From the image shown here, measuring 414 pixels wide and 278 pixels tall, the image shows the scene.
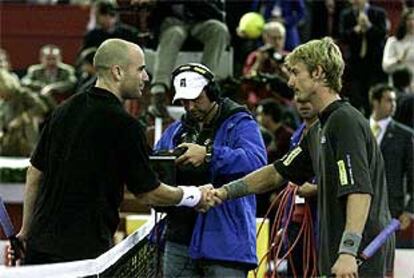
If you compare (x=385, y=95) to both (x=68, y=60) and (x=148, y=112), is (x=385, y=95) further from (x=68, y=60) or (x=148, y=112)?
(x=68, y=60)

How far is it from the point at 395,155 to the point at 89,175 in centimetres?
545

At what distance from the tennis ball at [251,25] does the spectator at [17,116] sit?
2.79 metres

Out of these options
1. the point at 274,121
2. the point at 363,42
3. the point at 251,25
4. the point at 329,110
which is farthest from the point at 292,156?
the point at 363,42

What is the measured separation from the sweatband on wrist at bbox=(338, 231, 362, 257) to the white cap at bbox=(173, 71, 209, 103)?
Answer: 1586mm

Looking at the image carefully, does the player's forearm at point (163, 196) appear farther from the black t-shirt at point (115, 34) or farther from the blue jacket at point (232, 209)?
the black t-shirt at point (115, 34)

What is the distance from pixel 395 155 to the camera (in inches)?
444

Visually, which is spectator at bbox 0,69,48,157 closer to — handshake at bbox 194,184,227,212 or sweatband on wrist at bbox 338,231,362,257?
handshake at bbox 194,184,227,212

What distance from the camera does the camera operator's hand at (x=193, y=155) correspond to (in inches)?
276

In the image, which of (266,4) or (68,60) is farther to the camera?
(68,60)

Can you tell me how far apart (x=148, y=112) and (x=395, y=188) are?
224 cm

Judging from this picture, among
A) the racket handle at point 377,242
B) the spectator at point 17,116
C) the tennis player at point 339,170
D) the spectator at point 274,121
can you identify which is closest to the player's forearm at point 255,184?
the tennis player at point 339,170

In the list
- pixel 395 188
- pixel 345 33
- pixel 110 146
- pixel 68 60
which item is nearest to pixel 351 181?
pixel 110 146

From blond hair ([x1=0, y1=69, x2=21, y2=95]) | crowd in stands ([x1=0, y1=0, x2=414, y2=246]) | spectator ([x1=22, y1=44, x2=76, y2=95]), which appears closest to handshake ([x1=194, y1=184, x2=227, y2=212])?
crowd in stands ([x1=0, y1=0, x2=414, y2=246])

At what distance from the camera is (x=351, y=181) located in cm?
598
